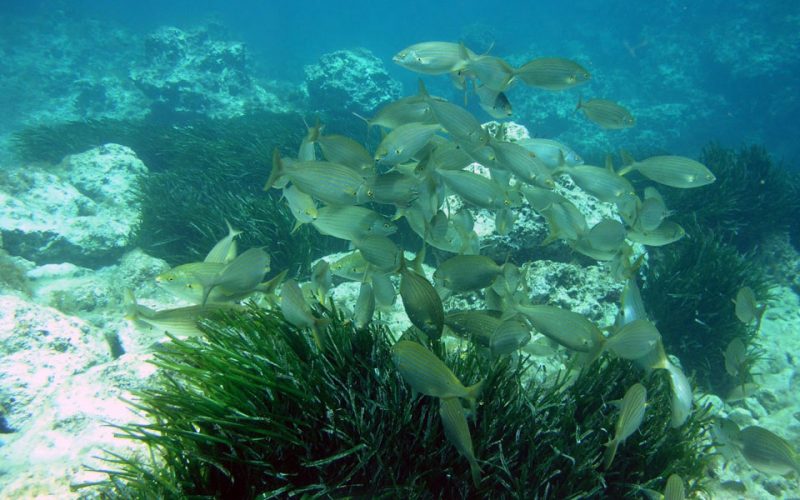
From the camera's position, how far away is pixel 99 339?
557 centimetres

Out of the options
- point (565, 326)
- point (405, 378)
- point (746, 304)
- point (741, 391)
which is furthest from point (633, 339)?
point (741, 391)

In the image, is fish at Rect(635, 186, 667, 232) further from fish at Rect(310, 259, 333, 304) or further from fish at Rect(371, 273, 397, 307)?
fish at Rect(310, 259, 333, 304)

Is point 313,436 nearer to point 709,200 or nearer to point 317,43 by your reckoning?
point 709,200

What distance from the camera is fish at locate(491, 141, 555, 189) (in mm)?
4078

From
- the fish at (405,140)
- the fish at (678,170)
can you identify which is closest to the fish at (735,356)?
the fish at (678,170)

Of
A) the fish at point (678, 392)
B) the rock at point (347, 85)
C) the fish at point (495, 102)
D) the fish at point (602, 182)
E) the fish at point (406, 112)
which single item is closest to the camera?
the fish at point (678, 392)

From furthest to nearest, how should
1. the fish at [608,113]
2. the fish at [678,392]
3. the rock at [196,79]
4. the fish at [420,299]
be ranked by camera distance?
the rock at [196,79] → the fish at [608,113] → the fish at [678,392] → the fish at [420,299]

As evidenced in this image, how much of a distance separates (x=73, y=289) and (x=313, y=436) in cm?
731

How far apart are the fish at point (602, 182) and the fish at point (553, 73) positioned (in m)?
0.99

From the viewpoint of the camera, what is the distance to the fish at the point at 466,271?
10.5ft

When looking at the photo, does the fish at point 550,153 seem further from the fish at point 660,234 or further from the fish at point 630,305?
the fish at point 630,305

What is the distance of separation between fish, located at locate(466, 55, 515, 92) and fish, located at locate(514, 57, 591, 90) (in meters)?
0.12

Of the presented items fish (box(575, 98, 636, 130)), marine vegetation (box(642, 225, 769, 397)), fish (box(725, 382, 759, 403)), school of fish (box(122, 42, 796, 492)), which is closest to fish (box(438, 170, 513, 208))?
school of fish (box(122, 42, 796, 492))

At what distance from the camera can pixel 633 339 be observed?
2877mm
